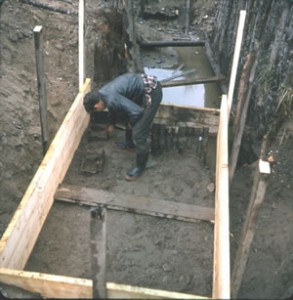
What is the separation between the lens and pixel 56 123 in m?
7.03

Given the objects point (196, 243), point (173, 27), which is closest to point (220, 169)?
point (196, 243)

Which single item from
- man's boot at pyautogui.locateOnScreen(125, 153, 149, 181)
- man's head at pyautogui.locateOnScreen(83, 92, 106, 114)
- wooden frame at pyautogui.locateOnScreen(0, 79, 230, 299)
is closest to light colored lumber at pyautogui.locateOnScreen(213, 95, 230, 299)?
wooden frame at pyautogui.locateOnScreen(0, 79, 230, 299)

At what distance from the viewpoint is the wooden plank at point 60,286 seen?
372 cm

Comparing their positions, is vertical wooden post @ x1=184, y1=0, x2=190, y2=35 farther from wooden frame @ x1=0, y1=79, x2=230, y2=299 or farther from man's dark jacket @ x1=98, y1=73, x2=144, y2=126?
man's dark jacket @ x1=98, y1=73, x2=144, y2=126

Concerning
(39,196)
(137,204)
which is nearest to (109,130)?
(137,204)

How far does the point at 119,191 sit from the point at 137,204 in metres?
0.36

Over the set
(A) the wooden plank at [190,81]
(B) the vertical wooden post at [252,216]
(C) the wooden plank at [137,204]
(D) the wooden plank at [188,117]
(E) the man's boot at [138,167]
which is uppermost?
(B) the vertical wooden post at [252,216]

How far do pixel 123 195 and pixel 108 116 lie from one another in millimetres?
1254

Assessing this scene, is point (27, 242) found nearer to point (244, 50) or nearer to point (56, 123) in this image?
point (56, 123)

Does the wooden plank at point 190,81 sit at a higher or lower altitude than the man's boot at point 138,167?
lower

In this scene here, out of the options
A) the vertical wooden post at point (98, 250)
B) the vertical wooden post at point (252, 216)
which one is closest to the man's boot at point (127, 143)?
the vertical wooden post at point (252, 216)

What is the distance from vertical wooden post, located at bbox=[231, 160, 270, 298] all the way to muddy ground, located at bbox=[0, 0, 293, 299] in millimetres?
579

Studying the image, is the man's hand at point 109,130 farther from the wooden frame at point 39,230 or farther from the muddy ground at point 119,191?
the wooden frame at point 39,230

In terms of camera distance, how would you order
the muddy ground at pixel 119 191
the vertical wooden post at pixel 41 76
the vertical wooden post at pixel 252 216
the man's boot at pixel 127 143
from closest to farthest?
the vertical wooden post at pixel 252 216, the muddy ground at pixel 119 191, the vertical wooden post at pixel 41 76, the man's boot at pixel 127 143
